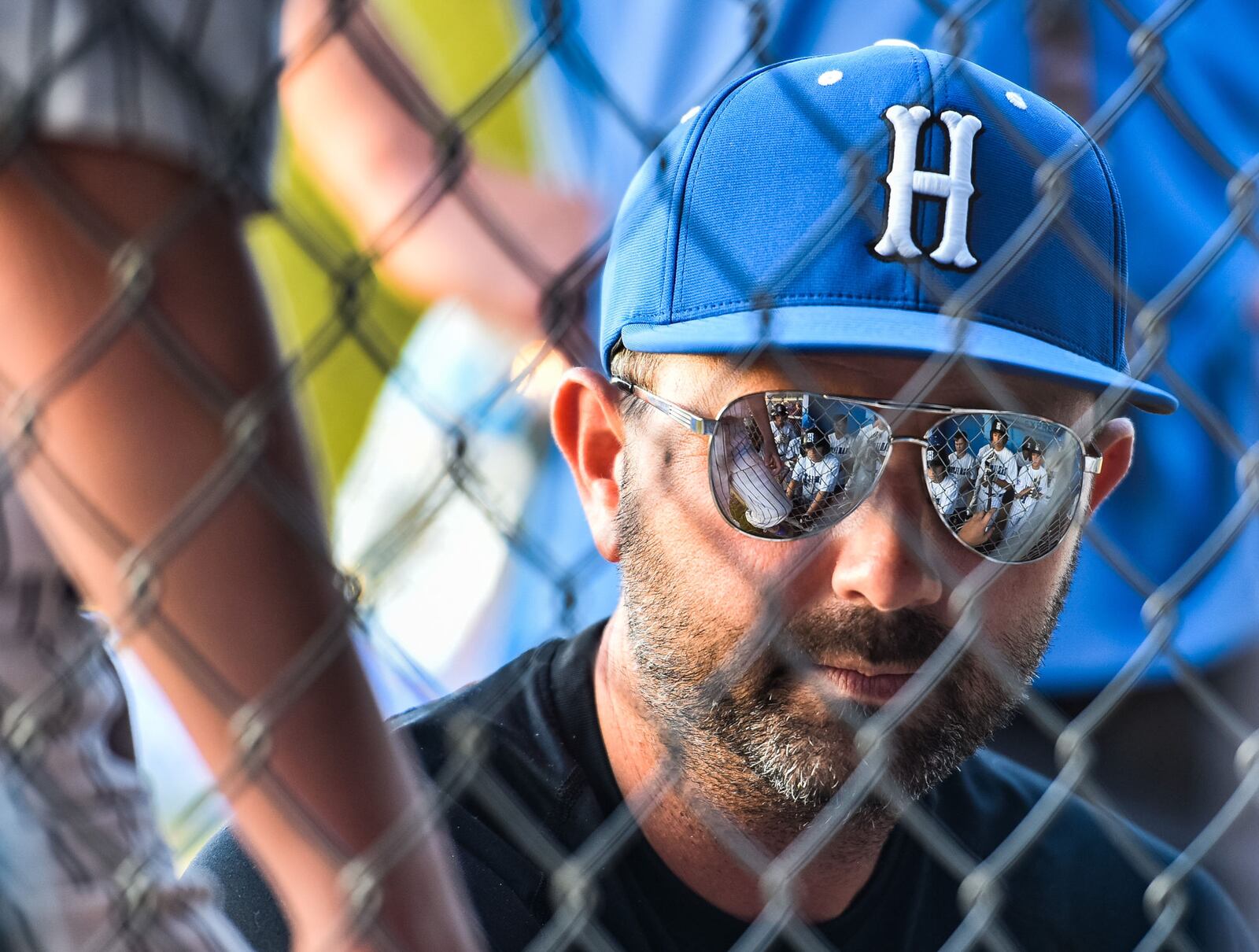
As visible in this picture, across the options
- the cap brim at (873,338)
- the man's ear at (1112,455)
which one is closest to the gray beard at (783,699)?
the man's ear at (1112,455)

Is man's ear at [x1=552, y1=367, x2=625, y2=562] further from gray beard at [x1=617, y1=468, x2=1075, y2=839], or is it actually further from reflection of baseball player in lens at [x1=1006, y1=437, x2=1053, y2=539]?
reflection of baseball player in lens at [x1=1006, y1=437, x2=1053, y2=539]

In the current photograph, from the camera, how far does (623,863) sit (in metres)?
1.37

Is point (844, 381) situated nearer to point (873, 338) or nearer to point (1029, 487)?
point (873, 338)

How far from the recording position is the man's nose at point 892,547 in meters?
1.18

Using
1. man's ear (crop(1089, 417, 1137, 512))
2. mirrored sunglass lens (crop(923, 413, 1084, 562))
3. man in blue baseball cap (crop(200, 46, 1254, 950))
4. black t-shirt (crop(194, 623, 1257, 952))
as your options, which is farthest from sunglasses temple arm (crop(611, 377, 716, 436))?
man's ear (crop(1089, 417, 1137, 512))

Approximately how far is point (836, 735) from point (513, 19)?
1801 millimetres

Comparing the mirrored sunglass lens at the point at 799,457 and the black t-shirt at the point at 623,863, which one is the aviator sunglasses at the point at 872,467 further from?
the black t-shirt at the point at 623,863

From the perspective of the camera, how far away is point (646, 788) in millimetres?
1266

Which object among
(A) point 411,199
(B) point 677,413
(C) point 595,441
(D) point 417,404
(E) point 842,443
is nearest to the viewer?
(E) point 842,443

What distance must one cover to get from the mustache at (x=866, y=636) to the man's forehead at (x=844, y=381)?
0.67ft

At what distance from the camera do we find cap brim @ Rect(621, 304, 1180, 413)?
4.04ft

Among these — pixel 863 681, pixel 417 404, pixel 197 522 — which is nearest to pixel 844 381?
pixel 863 681

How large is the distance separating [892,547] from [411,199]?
2.89 feet

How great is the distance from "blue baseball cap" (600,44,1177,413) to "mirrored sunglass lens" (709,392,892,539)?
9 centimetres
